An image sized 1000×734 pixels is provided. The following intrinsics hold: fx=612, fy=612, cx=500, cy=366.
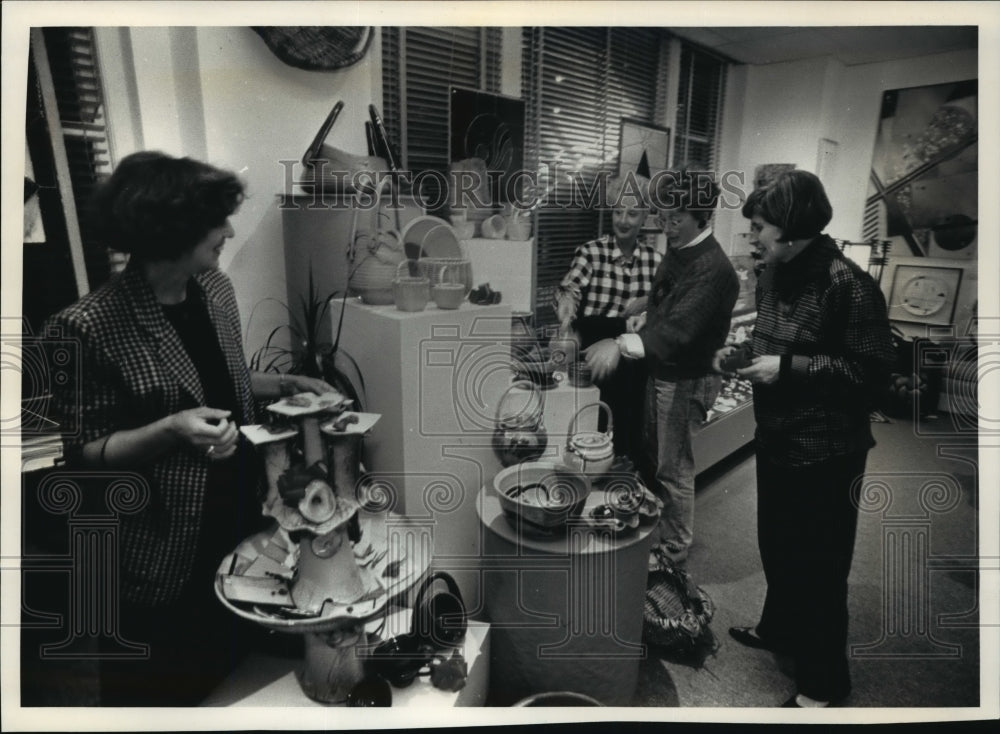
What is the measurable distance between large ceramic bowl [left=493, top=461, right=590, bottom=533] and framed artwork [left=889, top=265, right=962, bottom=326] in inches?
32.5

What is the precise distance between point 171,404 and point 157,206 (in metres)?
0.41

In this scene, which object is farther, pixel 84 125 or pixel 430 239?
pixel 430 239

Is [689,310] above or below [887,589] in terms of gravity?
above

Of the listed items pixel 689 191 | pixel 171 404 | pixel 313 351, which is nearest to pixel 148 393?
pixel 171 404

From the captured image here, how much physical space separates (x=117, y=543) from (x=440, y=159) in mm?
1143

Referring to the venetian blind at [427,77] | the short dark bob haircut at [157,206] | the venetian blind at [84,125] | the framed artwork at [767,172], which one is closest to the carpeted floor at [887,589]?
the framed artwork at [767,172]

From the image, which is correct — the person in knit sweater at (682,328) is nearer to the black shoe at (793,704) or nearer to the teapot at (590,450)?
the teapot at (590,450)

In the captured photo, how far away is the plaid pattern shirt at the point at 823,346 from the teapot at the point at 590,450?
0.36 m

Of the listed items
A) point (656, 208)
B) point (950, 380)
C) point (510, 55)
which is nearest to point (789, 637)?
point (950, 380)

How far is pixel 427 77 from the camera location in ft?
4.59

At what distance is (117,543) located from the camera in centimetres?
138

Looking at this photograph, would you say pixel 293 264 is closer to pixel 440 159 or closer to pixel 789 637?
pixel 440 159

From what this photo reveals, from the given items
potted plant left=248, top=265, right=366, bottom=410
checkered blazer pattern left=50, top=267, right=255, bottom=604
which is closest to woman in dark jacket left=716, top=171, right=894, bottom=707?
potted plant left=248, top=265, right=366, bottom=410

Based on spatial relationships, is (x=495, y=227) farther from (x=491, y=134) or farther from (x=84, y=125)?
(x=84, y=125)
